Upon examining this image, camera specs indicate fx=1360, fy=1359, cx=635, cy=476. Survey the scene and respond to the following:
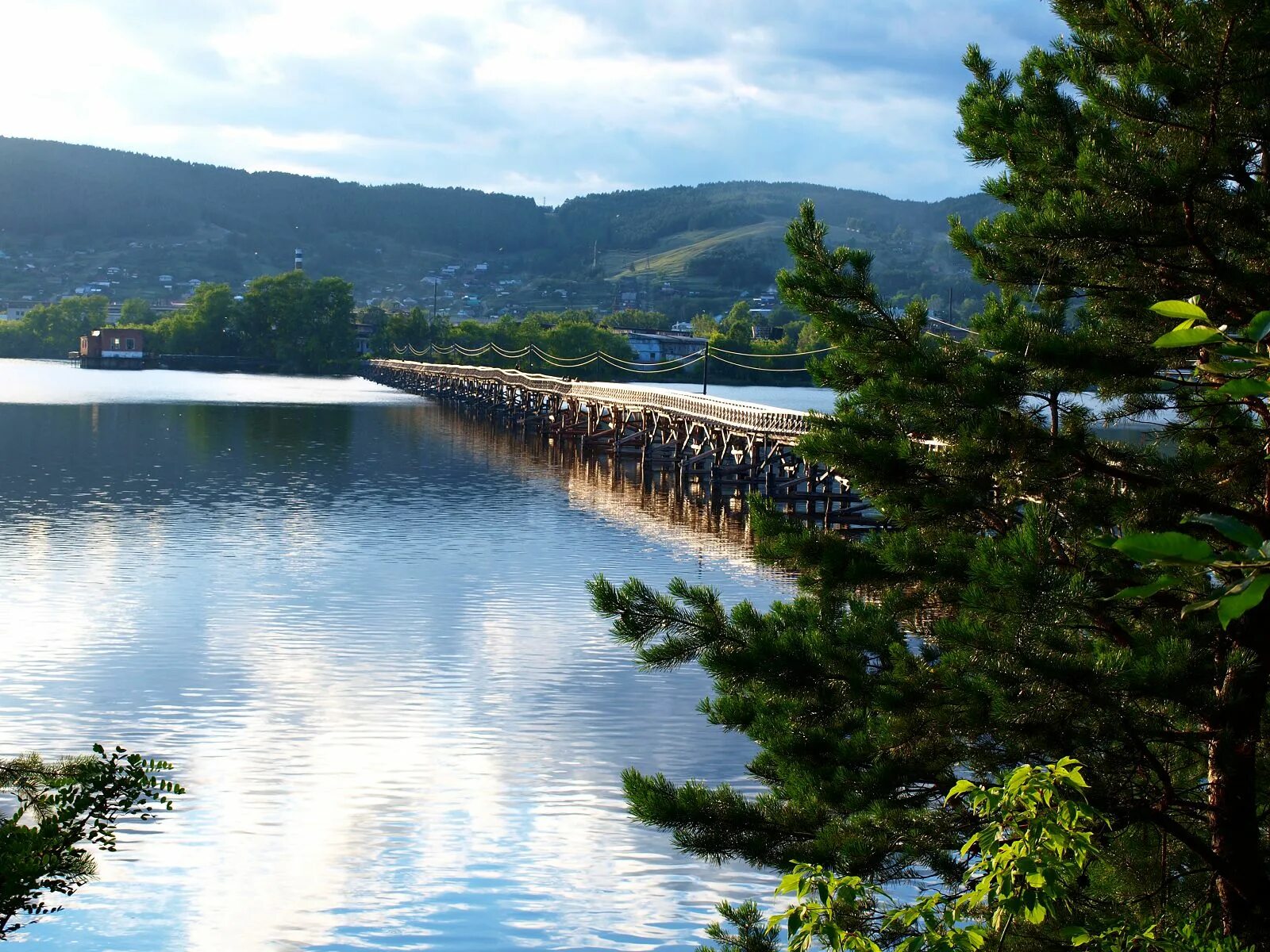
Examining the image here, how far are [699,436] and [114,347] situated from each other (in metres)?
136

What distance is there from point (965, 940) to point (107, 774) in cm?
488

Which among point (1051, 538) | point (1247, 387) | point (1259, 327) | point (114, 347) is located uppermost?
point (114, 347)

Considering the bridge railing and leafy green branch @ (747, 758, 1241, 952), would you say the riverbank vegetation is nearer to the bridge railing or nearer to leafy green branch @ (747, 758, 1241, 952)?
the bridge railing

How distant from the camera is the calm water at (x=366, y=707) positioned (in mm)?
12281

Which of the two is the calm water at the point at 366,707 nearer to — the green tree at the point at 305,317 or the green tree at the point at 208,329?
the green tree at the point at 305,317

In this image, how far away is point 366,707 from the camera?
18.3 m

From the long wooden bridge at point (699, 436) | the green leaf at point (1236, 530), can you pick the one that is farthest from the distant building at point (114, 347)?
the green leaf at point (1236, 530)

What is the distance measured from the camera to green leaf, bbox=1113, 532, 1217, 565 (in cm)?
237

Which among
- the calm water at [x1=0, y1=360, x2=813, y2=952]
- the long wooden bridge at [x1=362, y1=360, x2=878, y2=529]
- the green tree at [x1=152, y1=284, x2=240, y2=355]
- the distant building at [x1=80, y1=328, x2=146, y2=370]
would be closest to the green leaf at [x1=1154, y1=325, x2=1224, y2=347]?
the calm water at [x1=0, y1=360, x2=813, y2=952]

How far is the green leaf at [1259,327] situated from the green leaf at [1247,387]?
0.09m

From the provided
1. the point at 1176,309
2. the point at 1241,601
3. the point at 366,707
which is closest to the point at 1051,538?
the point at 1176,309

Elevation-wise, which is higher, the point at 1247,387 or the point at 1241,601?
the point at 1247,387

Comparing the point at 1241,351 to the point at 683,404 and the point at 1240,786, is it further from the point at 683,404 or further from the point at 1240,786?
the point at 683,404

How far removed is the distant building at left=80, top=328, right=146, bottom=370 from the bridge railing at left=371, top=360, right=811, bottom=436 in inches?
3973
